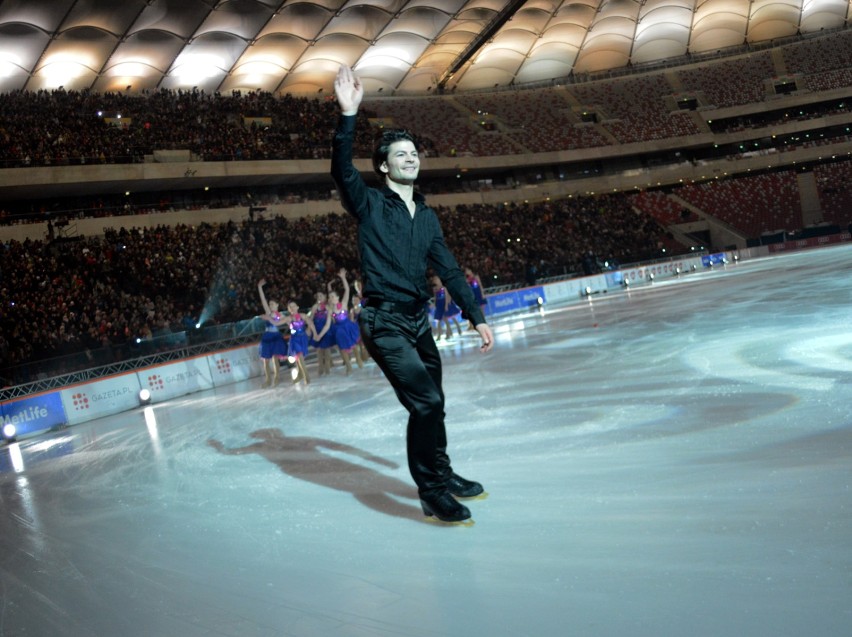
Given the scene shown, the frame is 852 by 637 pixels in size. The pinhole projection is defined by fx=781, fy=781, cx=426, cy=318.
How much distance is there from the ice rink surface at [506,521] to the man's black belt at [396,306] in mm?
1094

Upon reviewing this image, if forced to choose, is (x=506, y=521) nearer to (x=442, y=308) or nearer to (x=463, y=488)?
(x=463, y=488)

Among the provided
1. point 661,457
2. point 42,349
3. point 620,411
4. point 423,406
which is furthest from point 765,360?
point 42,349

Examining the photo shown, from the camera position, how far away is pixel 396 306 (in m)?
3.99

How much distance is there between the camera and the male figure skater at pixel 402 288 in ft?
12.9

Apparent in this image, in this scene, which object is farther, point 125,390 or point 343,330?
point 125,390

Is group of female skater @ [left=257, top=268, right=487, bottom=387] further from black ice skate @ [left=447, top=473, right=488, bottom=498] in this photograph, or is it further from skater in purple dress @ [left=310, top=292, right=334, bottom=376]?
black ice skate @ [left=447, top=473, right=488, bottom=498]

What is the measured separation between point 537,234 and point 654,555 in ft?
134

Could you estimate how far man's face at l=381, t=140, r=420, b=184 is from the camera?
4.10m

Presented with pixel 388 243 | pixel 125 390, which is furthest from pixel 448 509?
pixel 125 390

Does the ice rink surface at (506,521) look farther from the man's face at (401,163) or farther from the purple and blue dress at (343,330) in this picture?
the purple and blue dress at (343,330)

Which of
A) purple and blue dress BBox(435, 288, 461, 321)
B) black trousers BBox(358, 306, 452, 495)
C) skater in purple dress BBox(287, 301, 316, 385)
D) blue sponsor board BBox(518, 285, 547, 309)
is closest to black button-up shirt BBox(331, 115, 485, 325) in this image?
black trousers BBox(358, 306, 452, 495)

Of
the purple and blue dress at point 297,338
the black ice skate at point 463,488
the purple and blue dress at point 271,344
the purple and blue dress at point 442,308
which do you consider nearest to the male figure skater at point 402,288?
the black ice skate at point 463,488

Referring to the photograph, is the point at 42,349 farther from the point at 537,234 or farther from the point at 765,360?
the point at 537,234

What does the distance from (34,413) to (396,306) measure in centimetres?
1410
